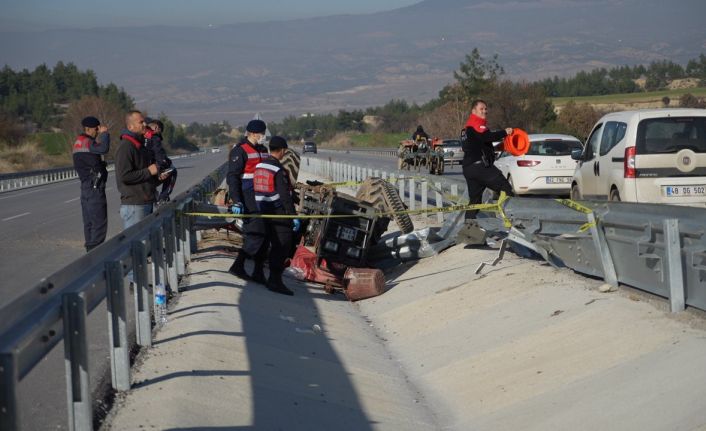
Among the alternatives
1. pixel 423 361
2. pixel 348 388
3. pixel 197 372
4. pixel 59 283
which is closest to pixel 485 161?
pixel 423 361

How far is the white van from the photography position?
14766mm

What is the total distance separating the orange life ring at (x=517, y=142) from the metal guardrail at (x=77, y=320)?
594cm

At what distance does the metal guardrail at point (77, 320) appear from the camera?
4.79 metres

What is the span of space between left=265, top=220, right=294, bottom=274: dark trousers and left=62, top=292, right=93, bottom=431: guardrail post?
23.9ft

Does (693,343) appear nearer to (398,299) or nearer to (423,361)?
(423,361)

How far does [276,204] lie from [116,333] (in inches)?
237

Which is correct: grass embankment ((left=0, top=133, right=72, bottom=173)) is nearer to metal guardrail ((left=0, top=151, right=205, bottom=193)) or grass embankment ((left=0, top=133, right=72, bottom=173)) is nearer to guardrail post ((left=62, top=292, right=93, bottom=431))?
metal guardrail ((left=0, top=151, right=205, bottom=193))

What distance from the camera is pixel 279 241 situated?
1319cm

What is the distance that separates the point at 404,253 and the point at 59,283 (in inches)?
393

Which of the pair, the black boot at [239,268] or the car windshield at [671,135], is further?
the car windshield at [671,135]

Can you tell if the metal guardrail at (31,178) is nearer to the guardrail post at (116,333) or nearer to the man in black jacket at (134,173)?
the man in black jacket at (134,173)

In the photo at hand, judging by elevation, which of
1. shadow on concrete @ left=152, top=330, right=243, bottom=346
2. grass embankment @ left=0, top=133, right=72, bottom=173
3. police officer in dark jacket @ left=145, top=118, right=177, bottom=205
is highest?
grass embankment @ left=0, top=133, right=72, bottom=173

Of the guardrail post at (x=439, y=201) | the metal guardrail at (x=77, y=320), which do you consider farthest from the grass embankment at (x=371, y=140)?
the metal guardrail at (x=77, y=320)

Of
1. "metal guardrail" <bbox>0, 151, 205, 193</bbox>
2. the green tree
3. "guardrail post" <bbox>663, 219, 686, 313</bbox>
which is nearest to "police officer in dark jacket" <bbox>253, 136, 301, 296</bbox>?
"guardrail post" <bbox>663, 219, 686, 313</bbox>
